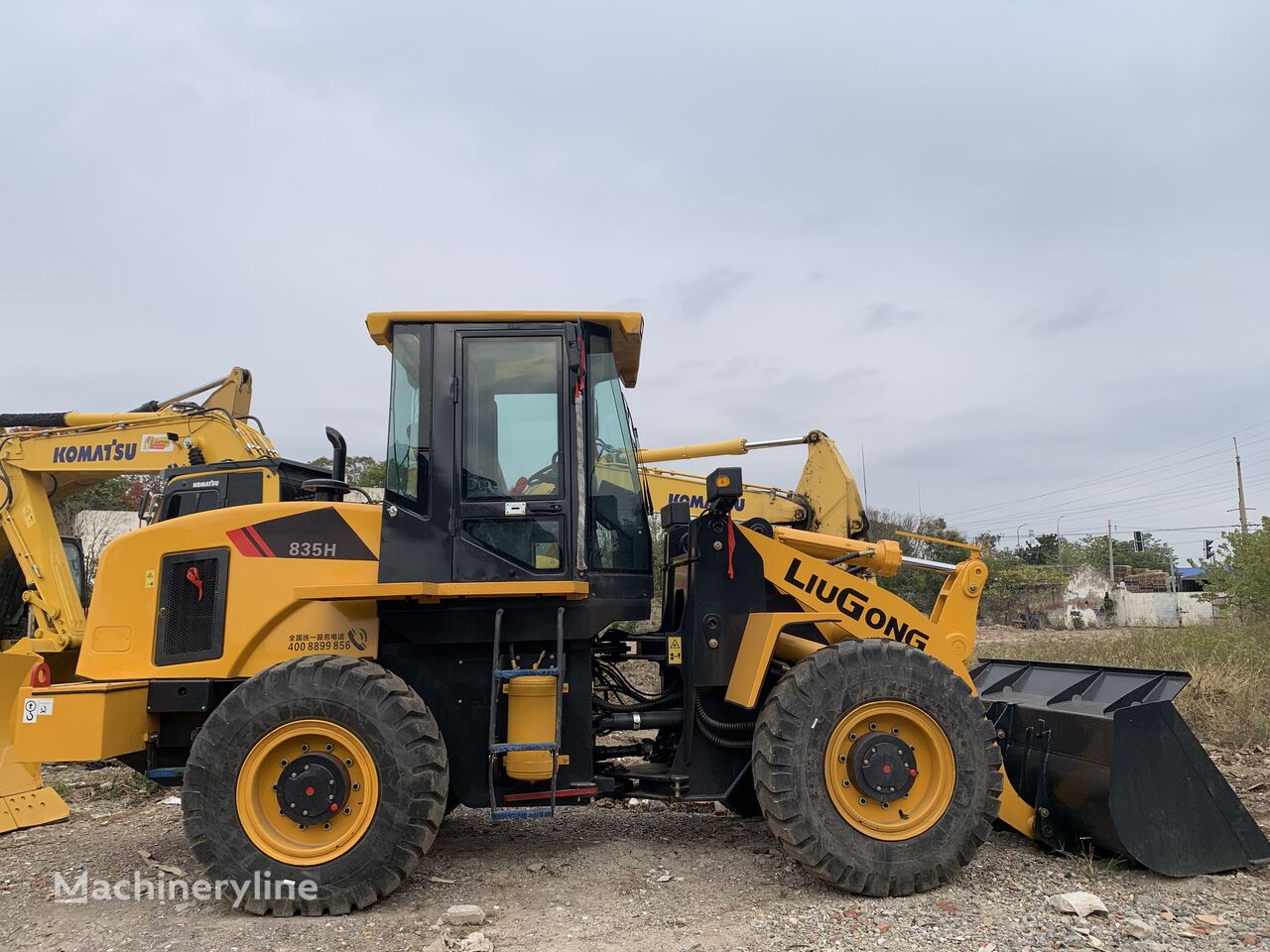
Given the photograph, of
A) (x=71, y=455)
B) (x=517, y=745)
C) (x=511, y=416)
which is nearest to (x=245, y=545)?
(x=511, y=416)

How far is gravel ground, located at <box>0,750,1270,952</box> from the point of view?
3.72 m

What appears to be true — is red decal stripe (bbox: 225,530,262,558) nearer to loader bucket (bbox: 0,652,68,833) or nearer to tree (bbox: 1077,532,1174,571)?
loader bucket (bbox: 0,652,68,833)

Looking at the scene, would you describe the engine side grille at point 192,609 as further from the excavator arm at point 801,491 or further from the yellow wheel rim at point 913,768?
the excavator arm at point 801,491

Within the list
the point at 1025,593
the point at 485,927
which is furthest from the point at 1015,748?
the point at 1025,593

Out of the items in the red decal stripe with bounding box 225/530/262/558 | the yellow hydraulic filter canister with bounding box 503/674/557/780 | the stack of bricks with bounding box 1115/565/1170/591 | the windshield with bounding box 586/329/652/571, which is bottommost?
the yellow hydraulic filter canister with bounding box 503/674/557/780

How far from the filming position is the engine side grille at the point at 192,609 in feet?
14.9

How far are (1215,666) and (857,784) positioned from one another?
683cm

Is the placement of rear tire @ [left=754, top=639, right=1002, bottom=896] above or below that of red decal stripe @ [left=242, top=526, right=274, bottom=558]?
below

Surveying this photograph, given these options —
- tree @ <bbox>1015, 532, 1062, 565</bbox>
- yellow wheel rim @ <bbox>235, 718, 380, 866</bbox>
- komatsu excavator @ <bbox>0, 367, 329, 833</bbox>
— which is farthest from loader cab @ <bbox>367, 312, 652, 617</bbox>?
tree @ <bbox>1015, 532, 1062, 565</bbox>

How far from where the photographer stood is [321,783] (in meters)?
4.18

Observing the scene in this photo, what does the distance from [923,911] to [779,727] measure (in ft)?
3.28

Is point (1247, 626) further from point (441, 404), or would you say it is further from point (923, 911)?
point (441, 404)

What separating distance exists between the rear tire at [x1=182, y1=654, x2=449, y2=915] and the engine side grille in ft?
1.59

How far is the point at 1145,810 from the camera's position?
426cm
